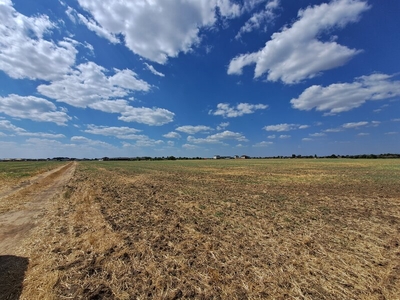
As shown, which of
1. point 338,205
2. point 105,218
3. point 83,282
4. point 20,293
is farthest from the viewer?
point 338,205

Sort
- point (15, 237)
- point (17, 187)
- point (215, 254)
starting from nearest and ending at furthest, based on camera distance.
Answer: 1. point (215, 254)
2. point (15, 237)
3. point (17, 187)

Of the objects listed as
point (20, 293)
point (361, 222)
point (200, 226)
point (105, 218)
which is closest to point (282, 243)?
point (200, 226)

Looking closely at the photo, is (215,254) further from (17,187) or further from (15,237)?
(17,187)

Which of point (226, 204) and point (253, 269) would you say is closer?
point (253, 269)

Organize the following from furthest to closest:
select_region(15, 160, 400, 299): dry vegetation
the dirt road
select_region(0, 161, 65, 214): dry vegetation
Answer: select_region(0, 161, 65, 214): dry vegetation → the dirt road → select_region(15, 160, 400, 299): dry vegetation

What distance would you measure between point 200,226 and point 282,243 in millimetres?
2977

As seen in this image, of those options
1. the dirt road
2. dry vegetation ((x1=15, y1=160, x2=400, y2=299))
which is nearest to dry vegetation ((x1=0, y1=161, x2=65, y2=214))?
the dirt road

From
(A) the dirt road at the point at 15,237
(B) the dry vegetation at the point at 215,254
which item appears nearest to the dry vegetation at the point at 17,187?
(A) the dirt road at the point at 15,237

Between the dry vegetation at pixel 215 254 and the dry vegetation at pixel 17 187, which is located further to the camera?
the dry vegetation at pixel 17 187

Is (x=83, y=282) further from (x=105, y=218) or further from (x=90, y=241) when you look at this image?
(x=105, y=218)

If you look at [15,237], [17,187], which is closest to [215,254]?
[15,237]

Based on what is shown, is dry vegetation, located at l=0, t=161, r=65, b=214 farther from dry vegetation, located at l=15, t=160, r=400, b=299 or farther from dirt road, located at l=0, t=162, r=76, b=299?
dry vegetation, located at l=15, t=160, r=400, b=299

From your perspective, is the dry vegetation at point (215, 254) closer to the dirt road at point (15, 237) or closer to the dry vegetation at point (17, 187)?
the dirt road at point (15, 237)

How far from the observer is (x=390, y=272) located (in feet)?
14.9
